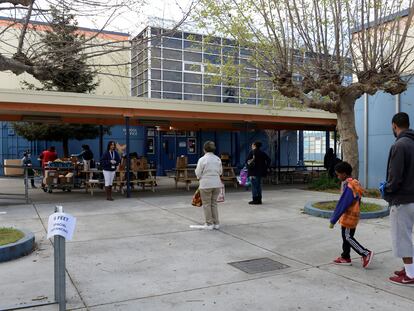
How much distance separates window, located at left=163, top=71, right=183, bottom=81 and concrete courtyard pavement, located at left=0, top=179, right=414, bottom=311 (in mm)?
13260

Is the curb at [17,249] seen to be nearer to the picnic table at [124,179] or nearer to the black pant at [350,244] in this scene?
the black pant at [350,244]

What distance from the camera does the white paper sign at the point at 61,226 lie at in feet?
12.4

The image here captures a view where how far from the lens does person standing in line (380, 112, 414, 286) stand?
450cm

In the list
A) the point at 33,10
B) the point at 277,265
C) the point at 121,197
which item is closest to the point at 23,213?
the point at 121,197

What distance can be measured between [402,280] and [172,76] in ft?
61.9

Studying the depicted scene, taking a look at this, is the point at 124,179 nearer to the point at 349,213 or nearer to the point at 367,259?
the point at 349,213

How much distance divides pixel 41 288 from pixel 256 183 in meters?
7.24

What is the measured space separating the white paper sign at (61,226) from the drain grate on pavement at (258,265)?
2459mm

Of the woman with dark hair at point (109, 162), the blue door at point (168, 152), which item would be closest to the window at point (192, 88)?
the blue door at point (168, 152)

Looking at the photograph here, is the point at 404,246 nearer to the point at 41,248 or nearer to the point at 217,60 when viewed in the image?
the point at 41,248

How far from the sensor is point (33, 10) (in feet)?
20.1

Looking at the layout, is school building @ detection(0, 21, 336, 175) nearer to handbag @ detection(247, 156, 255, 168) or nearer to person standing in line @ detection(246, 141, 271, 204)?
person standing in line @ detection(246, 141, 271, 204)

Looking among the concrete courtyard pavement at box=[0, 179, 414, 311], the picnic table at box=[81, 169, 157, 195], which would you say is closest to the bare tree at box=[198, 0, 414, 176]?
the concrete courtyard pavement at box=[0, 179, 414, 311]

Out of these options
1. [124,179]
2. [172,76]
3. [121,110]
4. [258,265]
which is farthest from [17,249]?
[172,76]
